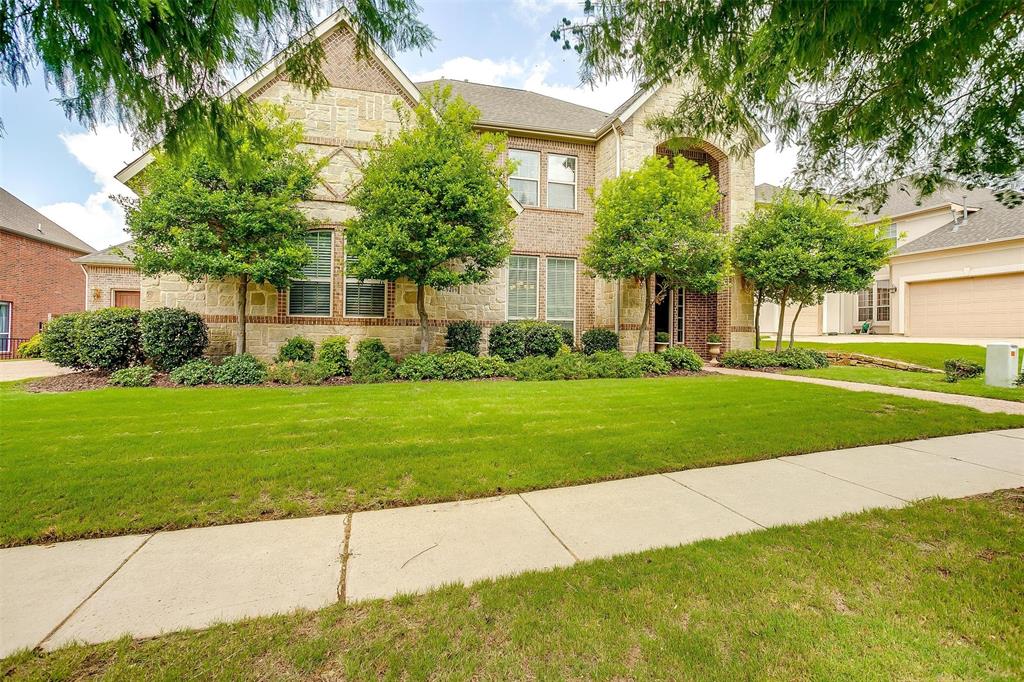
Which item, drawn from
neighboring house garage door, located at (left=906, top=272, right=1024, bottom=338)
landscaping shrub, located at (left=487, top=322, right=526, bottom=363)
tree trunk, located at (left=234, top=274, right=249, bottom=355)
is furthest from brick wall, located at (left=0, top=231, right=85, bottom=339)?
neighboring house garage door, located at (left=906, top=272, right=1024, bottom=338)

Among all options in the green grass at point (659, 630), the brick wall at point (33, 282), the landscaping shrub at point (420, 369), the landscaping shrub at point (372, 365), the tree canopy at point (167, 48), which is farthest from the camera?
the brick wall at point (33, 282)

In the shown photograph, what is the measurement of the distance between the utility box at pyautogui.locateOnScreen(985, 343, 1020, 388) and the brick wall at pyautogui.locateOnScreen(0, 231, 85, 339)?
96.5 feet

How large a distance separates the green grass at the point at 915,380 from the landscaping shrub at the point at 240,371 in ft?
40.7

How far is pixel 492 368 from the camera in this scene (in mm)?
10281

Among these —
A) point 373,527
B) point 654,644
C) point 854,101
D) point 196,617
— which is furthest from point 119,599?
point 854,101

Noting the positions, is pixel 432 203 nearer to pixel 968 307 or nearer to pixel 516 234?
pixel 516 234

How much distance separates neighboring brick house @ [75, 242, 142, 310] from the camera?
17406 millimetres

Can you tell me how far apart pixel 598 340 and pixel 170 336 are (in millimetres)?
10096

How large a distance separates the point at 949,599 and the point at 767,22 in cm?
323

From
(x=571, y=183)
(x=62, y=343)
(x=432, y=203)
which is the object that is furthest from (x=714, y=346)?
(x=62, y=343)

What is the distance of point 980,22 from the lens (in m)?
2.52

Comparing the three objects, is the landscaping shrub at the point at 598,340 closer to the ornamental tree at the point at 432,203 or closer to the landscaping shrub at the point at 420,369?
the ornamental tree at the point at 432,203

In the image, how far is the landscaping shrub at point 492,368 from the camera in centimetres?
1018

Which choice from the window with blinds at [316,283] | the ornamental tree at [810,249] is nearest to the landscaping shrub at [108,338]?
the window with blinds at [316,283]
